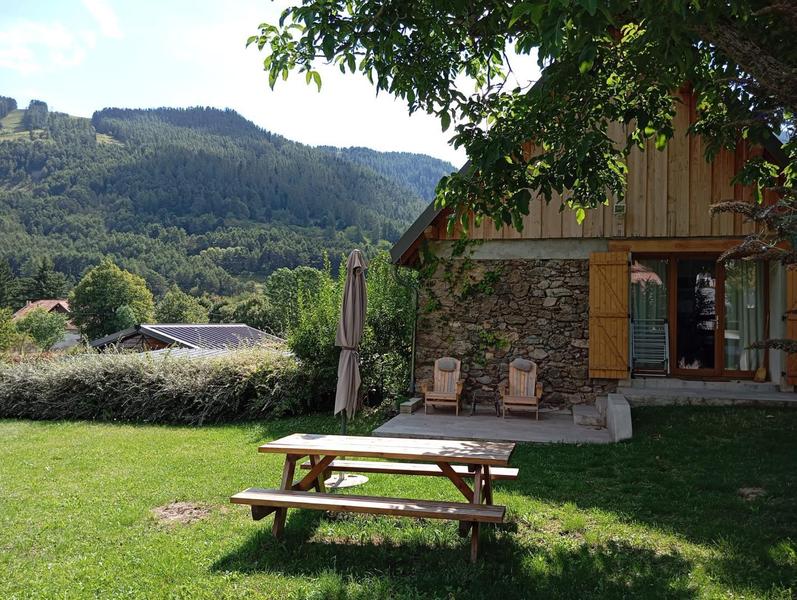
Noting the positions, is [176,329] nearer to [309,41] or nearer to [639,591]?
[309,41]

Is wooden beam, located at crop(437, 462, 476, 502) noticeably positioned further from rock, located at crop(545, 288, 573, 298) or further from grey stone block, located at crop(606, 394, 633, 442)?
rock, located at crop(545, 288, 573, 298)

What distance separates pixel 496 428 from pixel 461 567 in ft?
16.1

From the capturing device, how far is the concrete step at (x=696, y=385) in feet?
30.0

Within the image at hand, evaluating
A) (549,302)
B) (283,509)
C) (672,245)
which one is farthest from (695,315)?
(283,509)

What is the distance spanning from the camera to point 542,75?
5656 millimetres

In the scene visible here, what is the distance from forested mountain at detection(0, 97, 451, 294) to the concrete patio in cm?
5822

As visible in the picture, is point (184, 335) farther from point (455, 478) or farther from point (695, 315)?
point (455, 478)

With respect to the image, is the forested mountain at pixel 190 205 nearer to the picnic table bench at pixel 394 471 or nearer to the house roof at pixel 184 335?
the house roof at pixel 184 335

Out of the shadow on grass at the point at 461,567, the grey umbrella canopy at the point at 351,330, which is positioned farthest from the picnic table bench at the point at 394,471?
the grey umbrella canopy at the point at 351,330

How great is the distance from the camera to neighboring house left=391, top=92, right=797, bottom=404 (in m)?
9.46

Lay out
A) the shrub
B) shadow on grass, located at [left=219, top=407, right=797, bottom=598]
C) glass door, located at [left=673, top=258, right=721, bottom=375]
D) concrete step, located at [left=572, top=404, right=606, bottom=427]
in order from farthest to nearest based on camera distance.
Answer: the shrub, glass door, located at [left=673, top=258, right=721, bottom=375], concrete step, located at [left=572, top=404, right=606, bottom=427], shadow on grass, located at [left=219, top=407, right=797, bottom=598]

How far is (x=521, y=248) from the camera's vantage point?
33.5ft

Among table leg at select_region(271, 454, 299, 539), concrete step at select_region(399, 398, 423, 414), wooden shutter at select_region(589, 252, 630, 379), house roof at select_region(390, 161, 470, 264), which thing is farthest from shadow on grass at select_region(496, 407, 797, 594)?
house roof at select_region(390, 161, 470, 264)

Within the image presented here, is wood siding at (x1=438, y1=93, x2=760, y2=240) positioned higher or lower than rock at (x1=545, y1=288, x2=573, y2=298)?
higher
